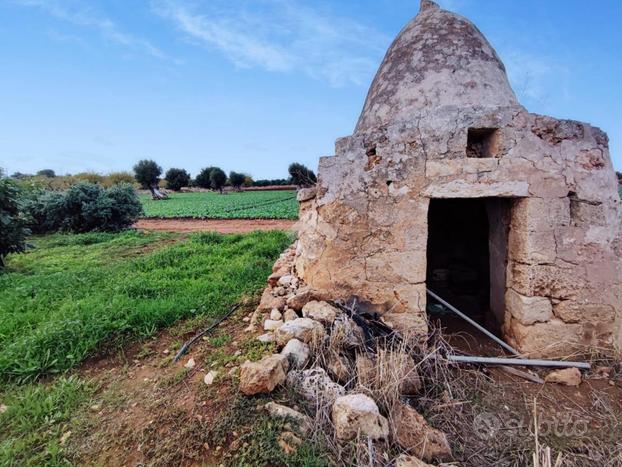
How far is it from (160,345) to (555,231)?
4.27 m

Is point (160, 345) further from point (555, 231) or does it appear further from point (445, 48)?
point (445, 48)

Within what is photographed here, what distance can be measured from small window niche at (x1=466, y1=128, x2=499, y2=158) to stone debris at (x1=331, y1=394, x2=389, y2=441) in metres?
2.67

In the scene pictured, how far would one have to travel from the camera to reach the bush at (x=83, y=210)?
42.2ft

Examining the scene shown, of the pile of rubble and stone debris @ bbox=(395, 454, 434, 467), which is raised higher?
the pile of rubble

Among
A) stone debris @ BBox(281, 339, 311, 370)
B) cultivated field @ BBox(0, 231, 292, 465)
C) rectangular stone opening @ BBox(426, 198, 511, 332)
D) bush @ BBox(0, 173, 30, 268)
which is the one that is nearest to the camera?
cultivated field @ BBox(0, 231, 292, 465)

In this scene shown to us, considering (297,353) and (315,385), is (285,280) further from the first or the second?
(315,385)

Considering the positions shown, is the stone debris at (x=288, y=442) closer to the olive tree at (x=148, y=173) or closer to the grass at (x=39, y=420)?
the grass at (x=39, y=420)

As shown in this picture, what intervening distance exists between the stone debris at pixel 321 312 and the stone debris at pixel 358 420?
99 cm

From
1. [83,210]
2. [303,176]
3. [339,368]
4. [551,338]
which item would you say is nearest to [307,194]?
[303,176]

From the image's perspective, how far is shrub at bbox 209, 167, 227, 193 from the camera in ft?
140

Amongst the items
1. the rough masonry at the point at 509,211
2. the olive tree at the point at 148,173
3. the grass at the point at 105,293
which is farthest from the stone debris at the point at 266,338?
the olive tree at the point at 148,173

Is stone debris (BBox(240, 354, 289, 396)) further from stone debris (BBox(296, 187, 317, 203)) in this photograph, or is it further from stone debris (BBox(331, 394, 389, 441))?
stone debris (BBox(296, 187, 317, 203))

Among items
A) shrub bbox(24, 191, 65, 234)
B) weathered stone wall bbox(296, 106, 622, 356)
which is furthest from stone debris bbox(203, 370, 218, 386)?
shrub bbox(24, 191, 65, 234)

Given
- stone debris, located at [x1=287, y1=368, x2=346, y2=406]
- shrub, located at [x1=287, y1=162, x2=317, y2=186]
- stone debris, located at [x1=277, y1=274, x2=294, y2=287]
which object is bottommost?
stone debris, located at [x1=287, y1=368, x2=346, y2=406]
